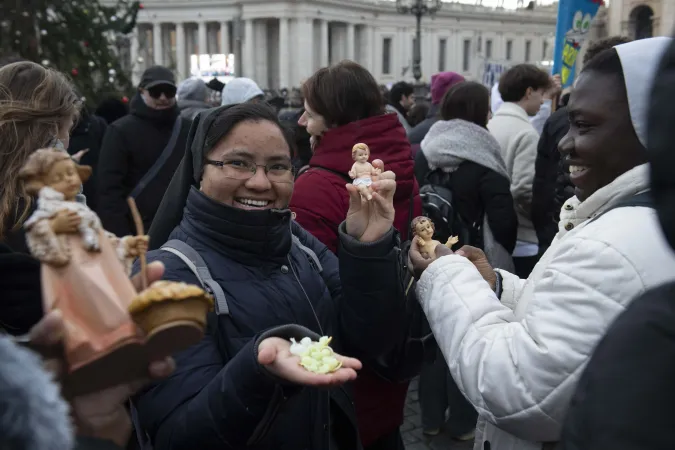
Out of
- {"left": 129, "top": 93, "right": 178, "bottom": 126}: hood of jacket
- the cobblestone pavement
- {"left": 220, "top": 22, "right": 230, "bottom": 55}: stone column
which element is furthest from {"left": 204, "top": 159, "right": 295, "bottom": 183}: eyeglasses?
{"left": 220, "top": 22, "right": 230, "bottom": 55}: stone column

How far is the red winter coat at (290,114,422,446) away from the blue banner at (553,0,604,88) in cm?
488

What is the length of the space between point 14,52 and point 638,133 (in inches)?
247

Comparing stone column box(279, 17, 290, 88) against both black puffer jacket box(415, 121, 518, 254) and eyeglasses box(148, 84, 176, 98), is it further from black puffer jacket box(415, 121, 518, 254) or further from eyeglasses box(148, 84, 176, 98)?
black puffer jacket box(415, 121, 518, 254)

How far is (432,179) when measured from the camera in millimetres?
4023

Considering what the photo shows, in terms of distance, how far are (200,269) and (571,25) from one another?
21.2 feet

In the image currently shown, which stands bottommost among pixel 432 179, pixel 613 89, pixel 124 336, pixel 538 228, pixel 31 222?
pixel 538 228

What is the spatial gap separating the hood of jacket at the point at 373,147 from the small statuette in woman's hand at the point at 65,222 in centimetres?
169

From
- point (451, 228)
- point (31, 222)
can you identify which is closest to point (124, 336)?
point (31, 222)

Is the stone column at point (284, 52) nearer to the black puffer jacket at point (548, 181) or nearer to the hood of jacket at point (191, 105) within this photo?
the hood of jacket at point (191, 105)

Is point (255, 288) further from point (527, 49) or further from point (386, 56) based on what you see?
point (527, 49)

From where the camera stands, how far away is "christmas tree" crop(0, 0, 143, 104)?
6344 millimetres

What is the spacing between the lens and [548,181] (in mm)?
4227

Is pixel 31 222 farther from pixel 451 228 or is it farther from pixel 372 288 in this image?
pixel 451 228

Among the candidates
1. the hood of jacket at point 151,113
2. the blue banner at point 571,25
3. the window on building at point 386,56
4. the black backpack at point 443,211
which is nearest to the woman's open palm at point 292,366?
the black backpack at point 443,211
